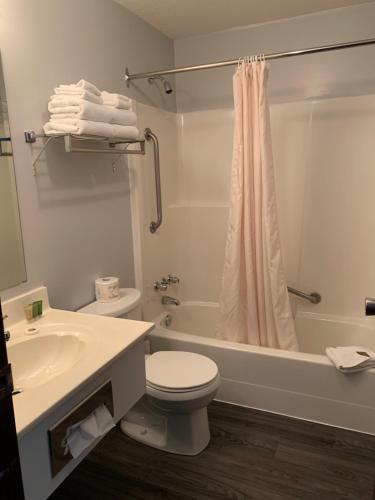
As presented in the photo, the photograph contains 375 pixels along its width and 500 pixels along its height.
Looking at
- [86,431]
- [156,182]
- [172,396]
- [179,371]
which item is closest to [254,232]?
[156,182]

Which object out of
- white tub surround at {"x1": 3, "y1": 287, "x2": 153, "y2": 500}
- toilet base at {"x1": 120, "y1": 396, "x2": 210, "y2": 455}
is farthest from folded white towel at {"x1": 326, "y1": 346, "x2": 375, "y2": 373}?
white tub surround at {"x1": 3, "y1": 287, "x2": 153, "y2": 500}

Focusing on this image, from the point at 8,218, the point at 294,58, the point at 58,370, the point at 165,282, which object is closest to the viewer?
the point at 58,370

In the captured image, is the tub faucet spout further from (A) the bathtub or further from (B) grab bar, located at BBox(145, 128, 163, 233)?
(B) grab bar, located at BBox(145, 128, 163, 233)

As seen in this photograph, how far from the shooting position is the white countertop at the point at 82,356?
0.93 meters

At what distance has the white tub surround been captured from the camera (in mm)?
936

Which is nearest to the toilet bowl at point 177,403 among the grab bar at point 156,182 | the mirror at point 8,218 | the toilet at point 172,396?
the toilet at point 172,396

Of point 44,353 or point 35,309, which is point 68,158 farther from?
point 44,353

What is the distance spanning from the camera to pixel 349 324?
259cm

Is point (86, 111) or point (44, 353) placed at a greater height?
point (86, 111)

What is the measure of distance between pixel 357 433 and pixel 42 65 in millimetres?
2329

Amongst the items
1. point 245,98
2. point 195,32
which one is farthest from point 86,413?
point 195,32

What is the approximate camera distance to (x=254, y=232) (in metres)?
2.14

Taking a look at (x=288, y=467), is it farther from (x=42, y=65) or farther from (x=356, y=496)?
(x=42, y=65)

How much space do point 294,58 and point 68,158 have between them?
166 cm
